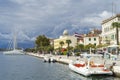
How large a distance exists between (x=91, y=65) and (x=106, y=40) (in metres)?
66.3

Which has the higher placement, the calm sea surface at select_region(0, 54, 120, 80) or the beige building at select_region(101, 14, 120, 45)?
the beige building at select_region(101, 14, 120, 45)

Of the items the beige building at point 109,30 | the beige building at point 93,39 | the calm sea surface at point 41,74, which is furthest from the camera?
the beige building at point 93,39

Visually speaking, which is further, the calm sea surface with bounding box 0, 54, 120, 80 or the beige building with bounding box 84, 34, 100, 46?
the beige building with bounding box 84, 34, 100, 46

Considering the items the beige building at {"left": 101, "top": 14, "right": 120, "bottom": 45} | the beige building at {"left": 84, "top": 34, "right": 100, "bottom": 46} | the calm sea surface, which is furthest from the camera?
the beige building at {"left": 84, "top": 34, "right": 100, "bottom": 46}

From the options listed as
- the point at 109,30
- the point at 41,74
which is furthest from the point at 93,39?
the point at 41,74

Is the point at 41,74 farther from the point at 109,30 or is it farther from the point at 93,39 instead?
the point at 93,39

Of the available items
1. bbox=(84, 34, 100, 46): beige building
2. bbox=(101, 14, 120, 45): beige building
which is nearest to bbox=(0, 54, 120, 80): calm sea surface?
bbox=(101, 14, 120, 45): beige building

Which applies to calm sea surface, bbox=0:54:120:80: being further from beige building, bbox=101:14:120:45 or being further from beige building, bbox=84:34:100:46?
beige building, bbox=84:34:100:46

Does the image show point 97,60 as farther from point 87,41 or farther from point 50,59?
point 87,41

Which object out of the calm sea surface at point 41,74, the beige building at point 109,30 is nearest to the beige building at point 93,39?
the beige building at point 109,30

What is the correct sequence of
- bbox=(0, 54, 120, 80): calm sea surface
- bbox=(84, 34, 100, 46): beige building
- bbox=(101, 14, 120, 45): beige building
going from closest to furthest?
bbox=(0, 54, 120, 80): calm sea surface → bbox=(101, 14, 120, 45): beige building → bbox=(84, 34, 100, 46): beige building

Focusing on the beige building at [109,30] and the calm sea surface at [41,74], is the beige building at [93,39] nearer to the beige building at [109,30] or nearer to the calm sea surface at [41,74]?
the beige building at [109,30]

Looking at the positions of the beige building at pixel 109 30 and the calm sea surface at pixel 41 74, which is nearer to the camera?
the calm sea surface at pixel 41 74

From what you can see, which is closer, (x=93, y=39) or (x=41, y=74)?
(x=41, y=74)
